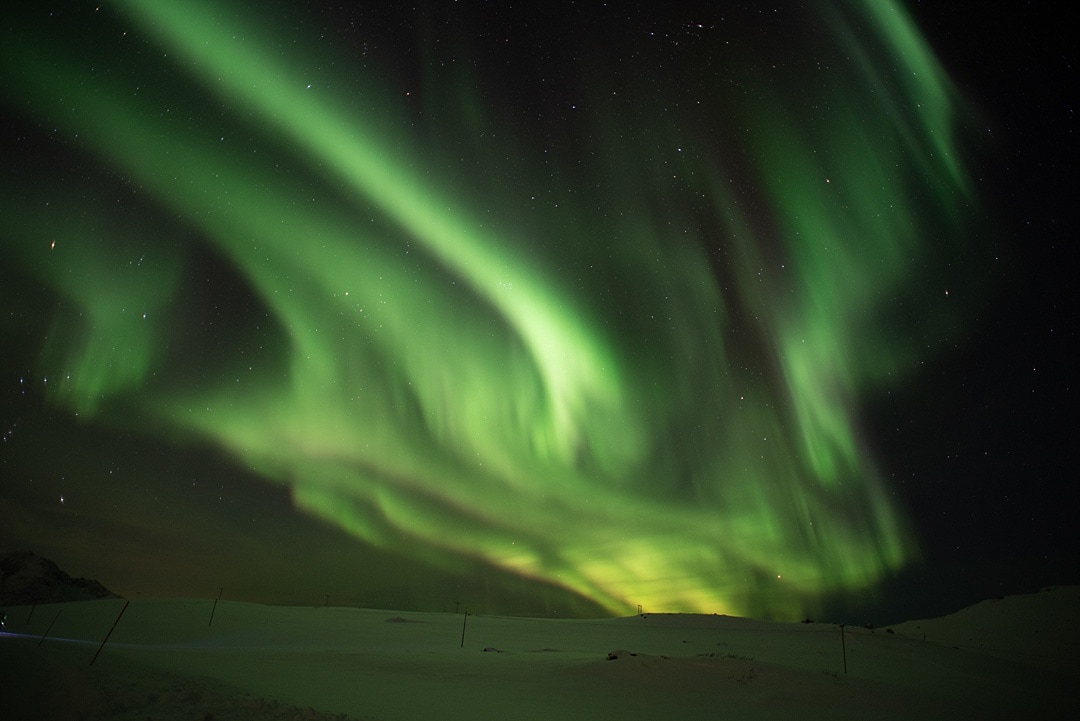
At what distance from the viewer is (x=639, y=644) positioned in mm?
47219

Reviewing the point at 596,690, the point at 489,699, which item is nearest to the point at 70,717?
the point at 489,699

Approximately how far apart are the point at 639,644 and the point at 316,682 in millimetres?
33570

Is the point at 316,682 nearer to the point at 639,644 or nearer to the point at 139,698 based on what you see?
the point at 139,698

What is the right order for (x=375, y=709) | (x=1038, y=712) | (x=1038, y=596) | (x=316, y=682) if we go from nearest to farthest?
(x=375, y=709)
(x=316, y=682)
(x=1038, y=712)
(x=1038, y=596)

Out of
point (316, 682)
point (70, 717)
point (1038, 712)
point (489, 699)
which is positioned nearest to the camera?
point (70, 717)

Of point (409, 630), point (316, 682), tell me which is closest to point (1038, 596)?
point (409, 630)

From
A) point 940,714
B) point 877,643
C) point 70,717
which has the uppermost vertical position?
point 877,643

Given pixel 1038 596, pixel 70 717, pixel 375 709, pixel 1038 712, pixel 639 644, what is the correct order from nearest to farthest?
pixel 70 717 → pixel 375 709 → pixel 1038 712 → pixel 639 644 → pixel 1038 596

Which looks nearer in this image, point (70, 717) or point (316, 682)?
point (70, 717)

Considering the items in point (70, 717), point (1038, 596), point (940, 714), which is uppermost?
point (1038, 596)

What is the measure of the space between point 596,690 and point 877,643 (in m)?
41.8

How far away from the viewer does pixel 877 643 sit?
4988 cm

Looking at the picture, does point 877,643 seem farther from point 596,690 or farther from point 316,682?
point 316,682

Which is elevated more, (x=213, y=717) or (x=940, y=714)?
(x=940, y=714)
